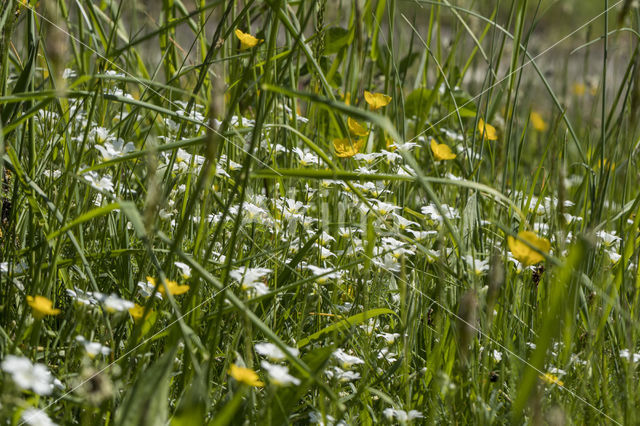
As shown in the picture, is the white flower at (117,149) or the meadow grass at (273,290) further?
the white flower at (117,149)

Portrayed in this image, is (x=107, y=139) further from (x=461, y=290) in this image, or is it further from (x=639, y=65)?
(x=639, y=65)

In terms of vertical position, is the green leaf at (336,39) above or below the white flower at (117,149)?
above

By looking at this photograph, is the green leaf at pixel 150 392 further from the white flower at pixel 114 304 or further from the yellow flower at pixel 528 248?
the yellow flower at pixel 528 248

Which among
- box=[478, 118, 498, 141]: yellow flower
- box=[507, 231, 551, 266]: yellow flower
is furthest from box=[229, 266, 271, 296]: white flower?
box=[478, 118, 498, 141]: yellow flower

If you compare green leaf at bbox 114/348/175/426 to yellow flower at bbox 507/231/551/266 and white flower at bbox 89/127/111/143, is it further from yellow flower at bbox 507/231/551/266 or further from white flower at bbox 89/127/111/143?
white flower at bbox 89/127/111/143

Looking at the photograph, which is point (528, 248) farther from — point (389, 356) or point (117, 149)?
point (117, 149)

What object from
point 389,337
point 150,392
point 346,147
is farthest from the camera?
point 346,147

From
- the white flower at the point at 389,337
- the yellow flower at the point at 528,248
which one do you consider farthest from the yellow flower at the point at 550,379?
the white flower at the point at 389,337

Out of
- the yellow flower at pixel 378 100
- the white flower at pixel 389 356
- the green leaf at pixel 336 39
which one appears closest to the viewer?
the white flower at pixel 389 356

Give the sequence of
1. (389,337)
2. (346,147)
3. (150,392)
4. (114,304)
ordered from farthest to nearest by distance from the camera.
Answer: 1. (346,147)
2. (389,337)
3. (114,304)
4. (150,392)

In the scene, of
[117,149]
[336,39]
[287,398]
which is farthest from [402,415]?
[336,39]

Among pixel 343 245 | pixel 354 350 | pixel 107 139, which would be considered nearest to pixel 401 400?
pixel 354 350

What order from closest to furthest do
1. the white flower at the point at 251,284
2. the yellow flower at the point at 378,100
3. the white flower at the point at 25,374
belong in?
the white flower at the point at 25,374
the white flower at the point at 251,284
the yellow flower at the point at 378,100

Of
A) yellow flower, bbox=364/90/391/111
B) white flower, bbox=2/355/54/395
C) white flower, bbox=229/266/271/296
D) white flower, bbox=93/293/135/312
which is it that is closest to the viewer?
white flower, bbox=2/355/54/395
